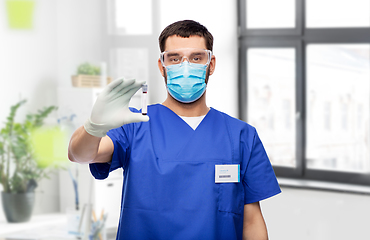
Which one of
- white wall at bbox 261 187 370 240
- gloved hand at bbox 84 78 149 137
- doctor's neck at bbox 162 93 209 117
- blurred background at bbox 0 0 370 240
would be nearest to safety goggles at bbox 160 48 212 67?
doctor's neck at bbox 162 93 209 117

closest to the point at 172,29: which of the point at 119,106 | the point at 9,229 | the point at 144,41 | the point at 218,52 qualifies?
the point at 119,106

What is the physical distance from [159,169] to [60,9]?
69.0 inches

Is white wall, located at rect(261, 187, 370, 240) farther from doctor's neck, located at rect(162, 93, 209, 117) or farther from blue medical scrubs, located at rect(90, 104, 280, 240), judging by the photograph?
doctor's neck, located at rect(162, 93, 209, 117)

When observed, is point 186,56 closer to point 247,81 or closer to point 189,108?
point 189,108

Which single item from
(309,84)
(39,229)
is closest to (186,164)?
(39,229)

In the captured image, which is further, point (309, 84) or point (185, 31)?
point (309, 84)

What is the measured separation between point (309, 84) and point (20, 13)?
2063 millimetres

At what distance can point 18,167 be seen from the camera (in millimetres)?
2400

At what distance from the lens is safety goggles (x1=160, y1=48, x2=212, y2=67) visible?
1.28 metres

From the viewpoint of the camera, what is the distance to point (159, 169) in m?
1.22

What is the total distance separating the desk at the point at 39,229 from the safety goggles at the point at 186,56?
5.24 feet

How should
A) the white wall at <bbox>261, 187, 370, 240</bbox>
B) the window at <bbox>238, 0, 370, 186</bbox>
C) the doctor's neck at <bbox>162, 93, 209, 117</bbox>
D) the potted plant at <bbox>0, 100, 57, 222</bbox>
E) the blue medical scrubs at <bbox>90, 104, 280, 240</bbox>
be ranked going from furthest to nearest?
1. the window at <bbox>238, 0, 370, 186</bbox>
2. the white wall at <bbox>261, 187, 370, 240</bbox>
3. the potted plant at <bbox>0, 100, 57, 222</bbox>
4. the doctor's neck at <bbox>162, 93, 209, 117</bbox>
5. the blue medical scrubs at <bbox>90, 104, 280, 240</bbox>

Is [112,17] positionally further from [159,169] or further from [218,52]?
[159,169]

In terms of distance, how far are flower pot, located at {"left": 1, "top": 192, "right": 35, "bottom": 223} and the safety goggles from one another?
59.7 inches
